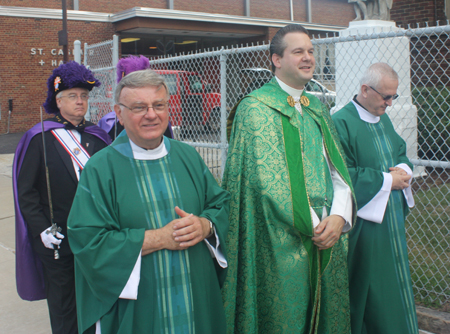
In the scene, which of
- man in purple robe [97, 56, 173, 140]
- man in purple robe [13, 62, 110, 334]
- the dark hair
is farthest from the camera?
man in purple robe [97, 56, 173, 140]

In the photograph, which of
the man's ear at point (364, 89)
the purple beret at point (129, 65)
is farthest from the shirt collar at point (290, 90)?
the purple beret at point (129, 65)

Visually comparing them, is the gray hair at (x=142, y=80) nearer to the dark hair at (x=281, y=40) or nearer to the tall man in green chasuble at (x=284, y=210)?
the tall man in green chasuble at (x=284, y=210)

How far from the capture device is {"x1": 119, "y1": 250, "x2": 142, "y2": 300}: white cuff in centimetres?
187

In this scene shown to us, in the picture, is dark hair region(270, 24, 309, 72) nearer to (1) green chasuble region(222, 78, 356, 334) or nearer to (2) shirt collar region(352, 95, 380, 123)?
(1) green chasuble region(222, 78, 356, 334)

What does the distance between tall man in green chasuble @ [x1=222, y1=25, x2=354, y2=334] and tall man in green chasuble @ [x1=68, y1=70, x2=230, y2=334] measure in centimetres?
39

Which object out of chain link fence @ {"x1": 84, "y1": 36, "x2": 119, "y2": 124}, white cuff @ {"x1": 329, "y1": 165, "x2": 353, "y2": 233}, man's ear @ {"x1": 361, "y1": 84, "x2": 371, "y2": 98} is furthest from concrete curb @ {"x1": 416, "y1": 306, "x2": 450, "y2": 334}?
chain link fence @ {"x1": 84, "y1": 36, "x2": 119, "y2": 124}

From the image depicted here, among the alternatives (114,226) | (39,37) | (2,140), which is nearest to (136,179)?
(114,226)

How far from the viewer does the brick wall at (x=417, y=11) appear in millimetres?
8734

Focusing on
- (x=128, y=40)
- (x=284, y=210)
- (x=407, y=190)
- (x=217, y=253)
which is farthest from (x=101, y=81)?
(x=128, y=40)

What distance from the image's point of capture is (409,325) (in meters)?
2.83

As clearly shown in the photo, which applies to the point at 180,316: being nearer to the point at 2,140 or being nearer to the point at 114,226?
the point at 114,226

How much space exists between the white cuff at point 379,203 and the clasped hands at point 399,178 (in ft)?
0.12

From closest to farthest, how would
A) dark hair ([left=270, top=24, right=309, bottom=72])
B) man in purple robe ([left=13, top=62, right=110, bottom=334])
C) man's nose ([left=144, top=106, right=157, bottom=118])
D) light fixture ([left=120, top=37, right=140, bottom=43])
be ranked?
man's nose ([left=144, top=106, right=157, bottom=118])
dark hair ([left=270, top=24, right=309, bottom=72])
man in purple robe ([left=13, top=62, right=110, bottom=334])
light fixture ([left=120, top=37, right=140, bottom=43])

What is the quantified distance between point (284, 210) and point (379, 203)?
73cm
